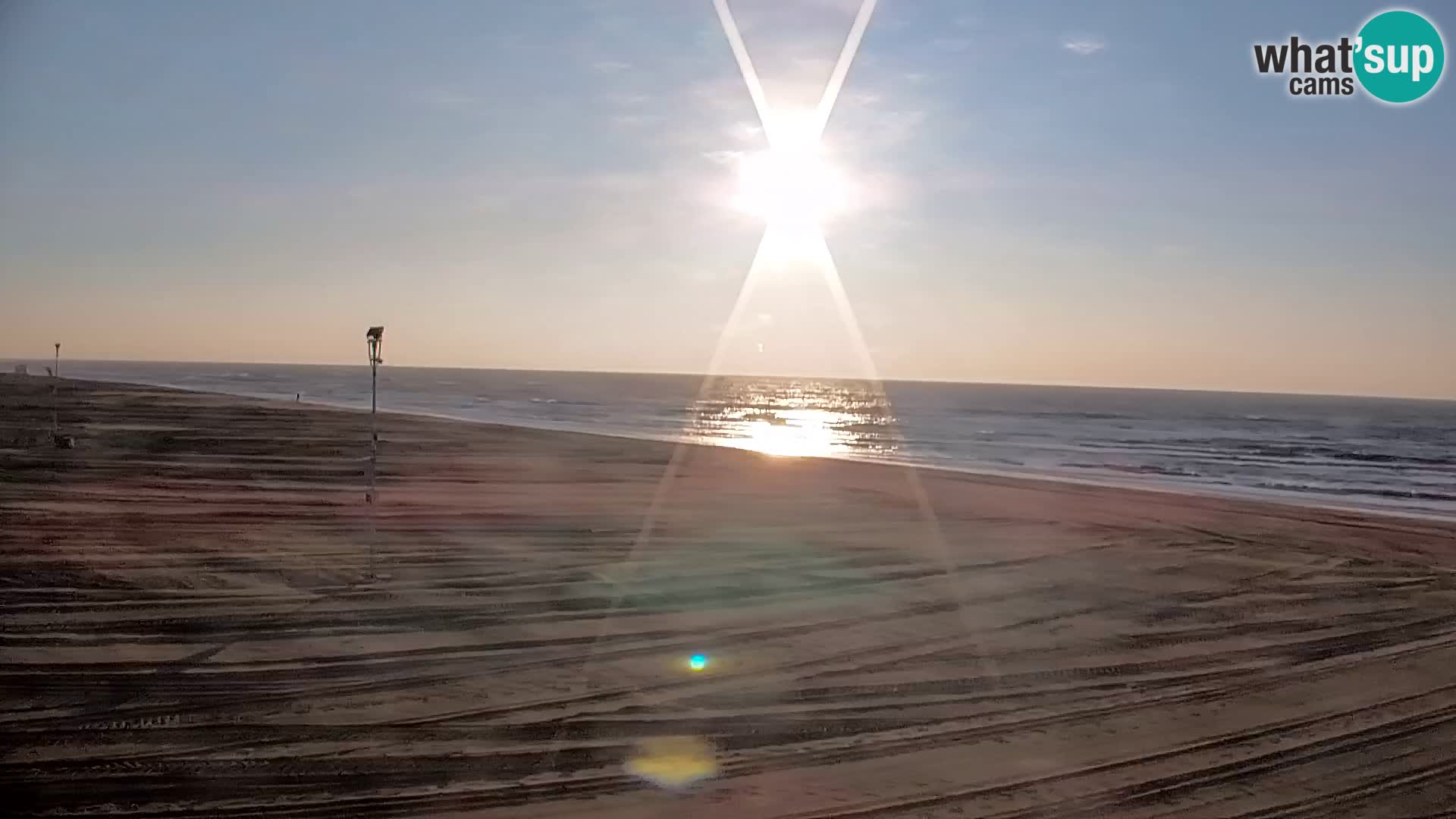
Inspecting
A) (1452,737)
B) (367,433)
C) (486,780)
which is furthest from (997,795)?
(367,433)

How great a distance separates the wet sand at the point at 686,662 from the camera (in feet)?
19.0

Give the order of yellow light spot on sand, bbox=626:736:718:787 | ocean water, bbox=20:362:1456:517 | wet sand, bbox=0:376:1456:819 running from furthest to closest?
ocean water, bbox=20:362:1456:517 < yellow light spot on sand, bbox=626:736:718:787 < wet sand, bbox=0:376:1456:819

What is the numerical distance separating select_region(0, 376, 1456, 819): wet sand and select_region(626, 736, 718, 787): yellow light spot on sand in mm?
29

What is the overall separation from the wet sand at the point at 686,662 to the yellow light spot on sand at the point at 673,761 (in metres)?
0.03

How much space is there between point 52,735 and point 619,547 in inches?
301

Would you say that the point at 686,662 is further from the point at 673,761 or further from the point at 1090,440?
the point at 1090,440

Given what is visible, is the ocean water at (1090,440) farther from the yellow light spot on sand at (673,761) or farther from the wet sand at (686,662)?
the yellow light spot on sand at (673,761)

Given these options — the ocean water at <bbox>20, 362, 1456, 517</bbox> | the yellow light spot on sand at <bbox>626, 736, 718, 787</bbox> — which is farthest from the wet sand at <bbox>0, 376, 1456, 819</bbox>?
the ocean water at <bbox>20, 362, 1456, 517</bbox>

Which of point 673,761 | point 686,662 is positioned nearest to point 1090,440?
point 686,662

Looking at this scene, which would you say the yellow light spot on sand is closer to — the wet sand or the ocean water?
the wet sand

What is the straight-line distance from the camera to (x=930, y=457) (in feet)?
120

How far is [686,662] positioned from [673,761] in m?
2.03

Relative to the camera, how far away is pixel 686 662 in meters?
8.22

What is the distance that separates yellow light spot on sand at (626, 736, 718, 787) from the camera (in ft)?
19.5
